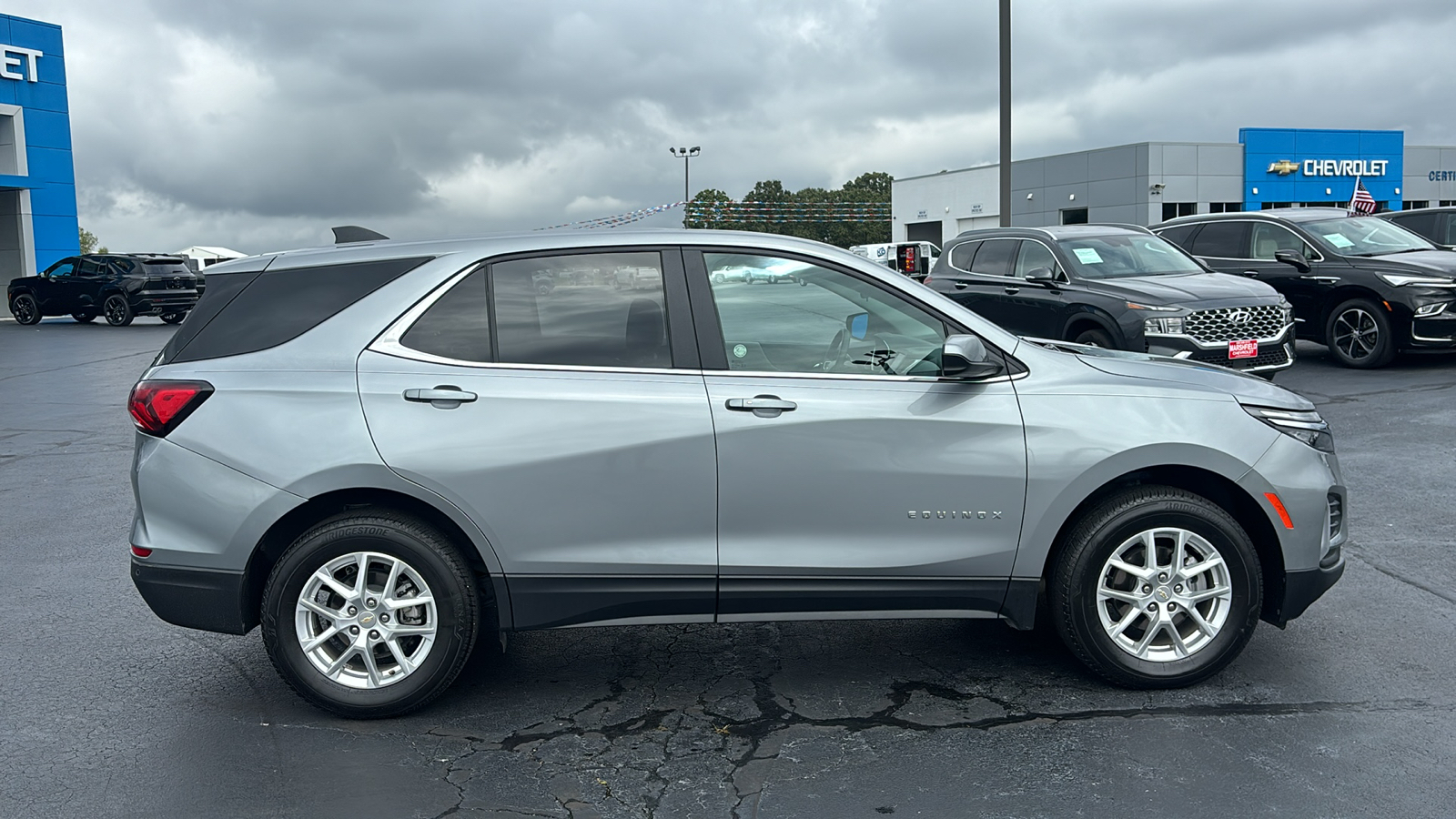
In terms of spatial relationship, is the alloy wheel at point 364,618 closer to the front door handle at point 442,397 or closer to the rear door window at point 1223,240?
the front door handle at point 442,397

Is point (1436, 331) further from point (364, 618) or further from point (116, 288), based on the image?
point (116, 288)

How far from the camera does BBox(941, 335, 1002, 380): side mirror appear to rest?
418 cm

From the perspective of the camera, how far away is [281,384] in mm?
4195

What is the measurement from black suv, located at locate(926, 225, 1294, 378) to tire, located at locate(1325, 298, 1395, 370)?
2491 mm

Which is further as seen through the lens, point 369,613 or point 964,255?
point 964,255

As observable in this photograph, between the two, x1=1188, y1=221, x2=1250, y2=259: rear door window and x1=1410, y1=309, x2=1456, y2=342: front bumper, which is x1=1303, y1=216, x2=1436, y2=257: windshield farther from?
x1=1410, y1=309, x2=1456, y2=342: front bumper

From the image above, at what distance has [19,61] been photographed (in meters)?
35.4

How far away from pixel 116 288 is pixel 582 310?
2821cm

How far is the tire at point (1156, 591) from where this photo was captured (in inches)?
170

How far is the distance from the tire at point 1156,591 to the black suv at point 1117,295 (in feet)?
20.0

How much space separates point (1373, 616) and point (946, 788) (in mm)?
2677

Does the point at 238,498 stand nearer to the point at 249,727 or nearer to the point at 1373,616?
the point at 249,727

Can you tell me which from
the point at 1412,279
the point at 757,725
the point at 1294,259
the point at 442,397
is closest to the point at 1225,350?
the point at 1294,259

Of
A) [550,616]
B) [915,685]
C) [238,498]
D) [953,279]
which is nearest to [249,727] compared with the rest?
[238,498]
